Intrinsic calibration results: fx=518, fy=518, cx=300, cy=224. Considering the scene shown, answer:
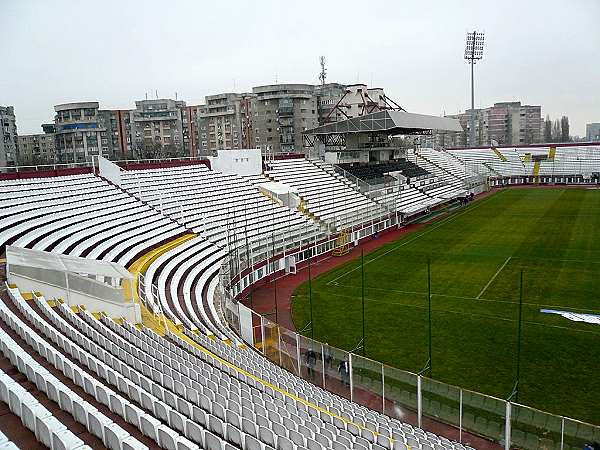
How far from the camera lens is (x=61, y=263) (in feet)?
43.6

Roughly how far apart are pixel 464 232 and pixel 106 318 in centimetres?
3058

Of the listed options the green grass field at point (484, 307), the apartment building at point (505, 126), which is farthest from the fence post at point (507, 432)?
the apartment building at point (505, 126)

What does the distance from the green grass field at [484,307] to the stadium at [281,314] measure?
101 millimetres

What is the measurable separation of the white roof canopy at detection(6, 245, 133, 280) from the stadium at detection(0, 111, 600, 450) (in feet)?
0.27

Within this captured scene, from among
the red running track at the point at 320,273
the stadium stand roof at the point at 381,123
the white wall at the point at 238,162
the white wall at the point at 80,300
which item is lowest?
the red running track at the point at 320,273

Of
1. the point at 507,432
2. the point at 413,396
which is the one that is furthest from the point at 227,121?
the point at 507,432

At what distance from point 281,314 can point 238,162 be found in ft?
65.3

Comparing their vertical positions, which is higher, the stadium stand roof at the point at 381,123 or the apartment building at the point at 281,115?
the apartment building at the point at 281,115

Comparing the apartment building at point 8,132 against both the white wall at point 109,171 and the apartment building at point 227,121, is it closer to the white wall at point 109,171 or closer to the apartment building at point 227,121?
the apartment building at point 227,121

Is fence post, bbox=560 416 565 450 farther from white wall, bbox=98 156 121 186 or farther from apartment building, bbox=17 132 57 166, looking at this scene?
apartment building, bbox=17 132 57 166

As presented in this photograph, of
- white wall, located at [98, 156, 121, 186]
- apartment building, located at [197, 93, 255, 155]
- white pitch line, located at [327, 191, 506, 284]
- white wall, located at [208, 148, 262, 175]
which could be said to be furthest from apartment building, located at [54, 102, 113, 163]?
white pitch line, located at [327, 191, 506, 284]

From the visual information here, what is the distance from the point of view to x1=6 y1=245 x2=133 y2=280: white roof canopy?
13.1 meters

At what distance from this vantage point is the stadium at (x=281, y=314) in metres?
8.03

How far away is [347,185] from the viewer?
4531 centimetres
